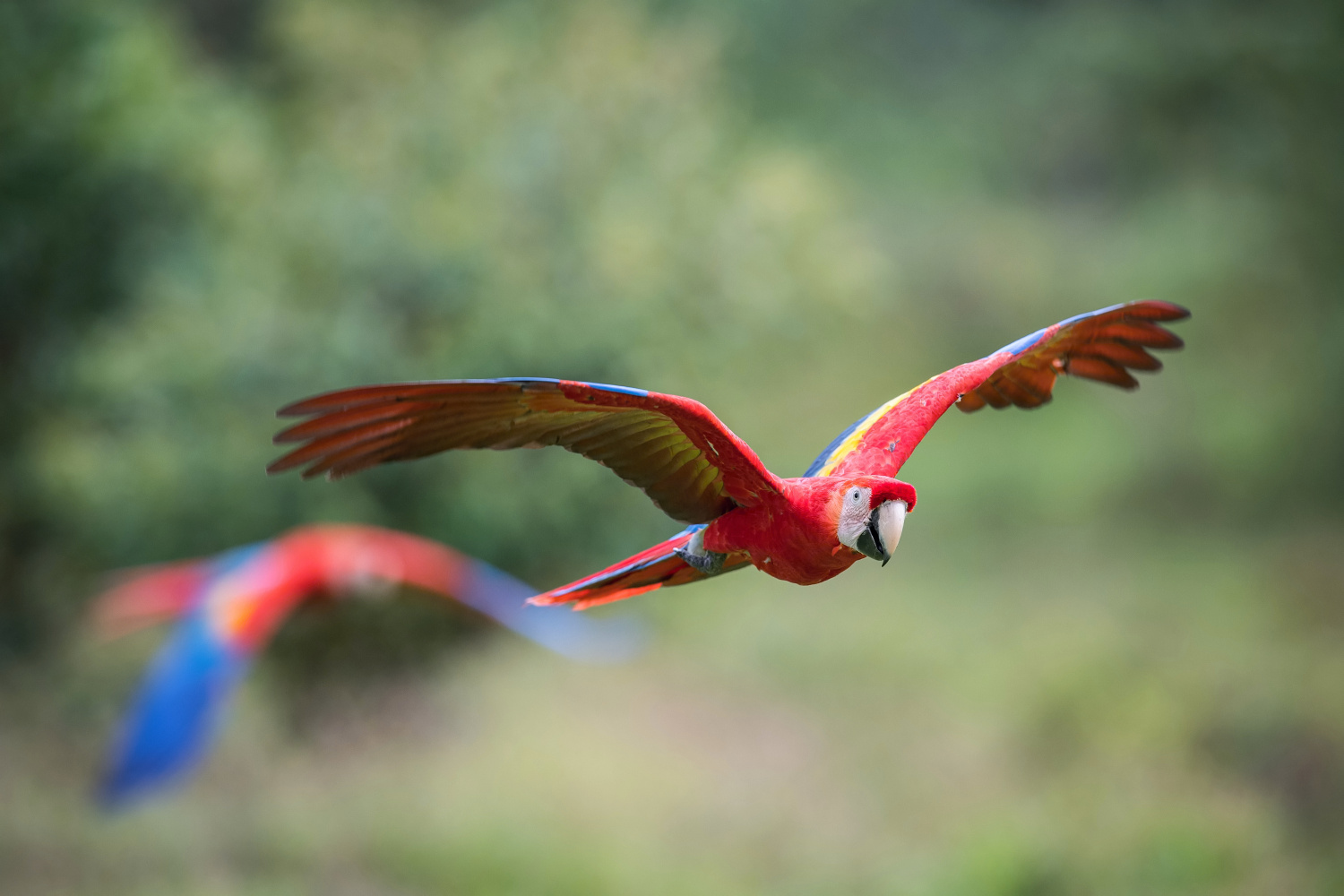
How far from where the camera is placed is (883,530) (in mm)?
725

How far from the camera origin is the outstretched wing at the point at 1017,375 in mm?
888

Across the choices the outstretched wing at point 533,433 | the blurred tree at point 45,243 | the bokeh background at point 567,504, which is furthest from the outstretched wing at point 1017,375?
the blurred tree at point 45,243

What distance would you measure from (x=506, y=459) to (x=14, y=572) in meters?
2.58

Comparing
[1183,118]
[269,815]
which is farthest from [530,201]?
[1183,118]

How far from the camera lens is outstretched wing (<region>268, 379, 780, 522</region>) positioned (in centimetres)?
81

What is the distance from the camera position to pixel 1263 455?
21.9 ft

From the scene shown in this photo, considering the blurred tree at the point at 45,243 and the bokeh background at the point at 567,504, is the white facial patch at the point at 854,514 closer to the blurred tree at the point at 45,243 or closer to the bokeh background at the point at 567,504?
the bokeh background at the point at 567,504

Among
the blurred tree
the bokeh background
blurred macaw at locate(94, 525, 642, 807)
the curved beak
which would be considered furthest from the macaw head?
the blurred tree

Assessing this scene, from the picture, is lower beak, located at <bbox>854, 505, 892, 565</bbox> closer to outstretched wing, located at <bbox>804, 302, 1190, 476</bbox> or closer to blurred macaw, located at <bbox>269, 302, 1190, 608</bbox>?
blurred macaw, located at <bbox>269, 302, 1190, 608</bbox>

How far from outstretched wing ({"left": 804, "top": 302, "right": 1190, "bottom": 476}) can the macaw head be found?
0.35 ft

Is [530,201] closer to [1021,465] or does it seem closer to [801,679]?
[801,679]

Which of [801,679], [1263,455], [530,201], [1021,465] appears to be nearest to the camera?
[530,201]

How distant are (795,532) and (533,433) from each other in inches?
9.0

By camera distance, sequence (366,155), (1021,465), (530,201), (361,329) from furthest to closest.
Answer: (1021,465), (366,155), (530,201), (361,329)
